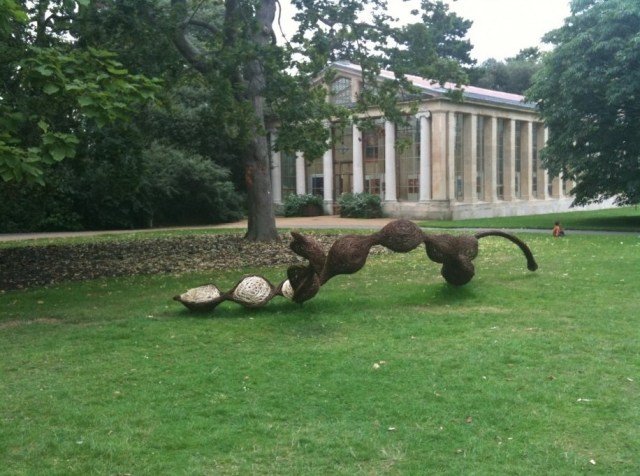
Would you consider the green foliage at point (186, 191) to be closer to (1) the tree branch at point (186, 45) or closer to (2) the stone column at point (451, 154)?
(2) the stone column at point (451, 154)

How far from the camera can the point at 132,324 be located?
9.50 m

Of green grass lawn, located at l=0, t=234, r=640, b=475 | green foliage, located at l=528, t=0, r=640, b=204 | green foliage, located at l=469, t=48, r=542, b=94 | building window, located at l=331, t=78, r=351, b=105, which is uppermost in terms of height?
green foliage, located at l=469, t=48, r=542, b=94

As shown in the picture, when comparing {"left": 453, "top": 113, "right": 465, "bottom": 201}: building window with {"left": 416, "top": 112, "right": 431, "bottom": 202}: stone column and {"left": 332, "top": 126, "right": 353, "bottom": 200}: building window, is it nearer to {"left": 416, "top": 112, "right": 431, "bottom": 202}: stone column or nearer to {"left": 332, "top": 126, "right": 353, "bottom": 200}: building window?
{"left": 416, "top": 112, "right": 431, "bottom": 202}: stone column

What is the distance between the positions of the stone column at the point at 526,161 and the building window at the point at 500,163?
2179mm

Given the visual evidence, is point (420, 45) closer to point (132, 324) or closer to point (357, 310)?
point (357, 310)

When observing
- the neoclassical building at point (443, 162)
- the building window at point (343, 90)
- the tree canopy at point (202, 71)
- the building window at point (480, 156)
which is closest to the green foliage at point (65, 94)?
the tree canopy at point (202, 71)

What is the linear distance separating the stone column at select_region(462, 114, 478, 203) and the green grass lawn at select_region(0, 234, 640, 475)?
2867cm

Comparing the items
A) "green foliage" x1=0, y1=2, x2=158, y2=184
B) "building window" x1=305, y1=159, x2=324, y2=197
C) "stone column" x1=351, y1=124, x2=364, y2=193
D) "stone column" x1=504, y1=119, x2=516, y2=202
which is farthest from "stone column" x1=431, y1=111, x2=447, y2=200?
"green foliage" x1=0, y1=2, x2=158, y2=184

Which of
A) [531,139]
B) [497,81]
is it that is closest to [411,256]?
[531,139]

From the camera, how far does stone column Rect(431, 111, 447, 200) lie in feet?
125

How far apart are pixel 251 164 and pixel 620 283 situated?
1154 cm

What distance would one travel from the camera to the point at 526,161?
44.8 metres

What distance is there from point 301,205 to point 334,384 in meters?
37.9

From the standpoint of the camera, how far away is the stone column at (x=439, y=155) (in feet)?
125
